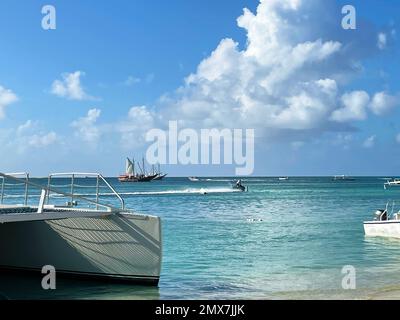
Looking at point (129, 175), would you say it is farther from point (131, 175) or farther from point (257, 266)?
point (257, 266)

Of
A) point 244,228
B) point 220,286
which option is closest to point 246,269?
point 220,286

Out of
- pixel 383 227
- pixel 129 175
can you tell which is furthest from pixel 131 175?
pixel 383 227

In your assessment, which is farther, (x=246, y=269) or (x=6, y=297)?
(x=246, y=269)

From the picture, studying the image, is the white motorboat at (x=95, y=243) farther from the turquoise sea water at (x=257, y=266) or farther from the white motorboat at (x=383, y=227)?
the white motorboat at (x=383, y=227)

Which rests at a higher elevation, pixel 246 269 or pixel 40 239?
pixel 40 239

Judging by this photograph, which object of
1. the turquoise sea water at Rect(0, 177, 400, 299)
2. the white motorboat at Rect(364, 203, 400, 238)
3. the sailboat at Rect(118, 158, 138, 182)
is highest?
the sailboat at Rect(118, 158, 138, 182)

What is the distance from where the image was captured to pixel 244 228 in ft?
101

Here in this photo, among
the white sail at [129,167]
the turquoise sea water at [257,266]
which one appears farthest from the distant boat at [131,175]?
the turquoise sea water at [257,266]

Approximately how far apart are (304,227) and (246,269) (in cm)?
1607

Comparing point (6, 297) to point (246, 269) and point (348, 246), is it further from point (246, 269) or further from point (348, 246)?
point (348, 246)
